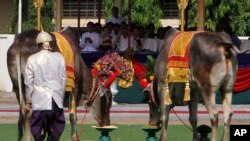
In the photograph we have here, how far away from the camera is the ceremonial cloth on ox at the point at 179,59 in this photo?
17109mm

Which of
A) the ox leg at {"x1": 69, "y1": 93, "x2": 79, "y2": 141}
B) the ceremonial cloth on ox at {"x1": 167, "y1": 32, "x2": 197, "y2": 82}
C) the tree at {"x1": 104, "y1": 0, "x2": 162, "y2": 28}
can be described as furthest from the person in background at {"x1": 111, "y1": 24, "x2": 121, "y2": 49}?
the tree at {"x1": 104, "y1": 0, "x2": 162, "y2": 28}

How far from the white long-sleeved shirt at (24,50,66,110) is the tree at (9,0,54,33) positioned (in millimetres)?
25423

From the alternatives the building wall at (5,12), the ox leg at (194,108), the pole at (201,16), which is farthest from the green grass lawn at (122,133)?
the building wall at (5,12)

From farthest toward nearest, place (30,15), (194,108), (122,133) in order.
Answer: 1. (30,15)
2. (122,133)
3. (194,108)

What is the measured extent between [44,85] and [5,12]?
29324mm

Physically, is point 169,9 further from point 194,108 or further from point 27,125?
point 27,125

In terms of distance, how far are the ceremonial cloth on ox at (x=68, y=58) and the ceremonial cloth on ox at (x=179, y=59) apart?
5.85 ft

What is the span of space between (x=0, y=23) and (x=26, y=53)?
2754 centimetres

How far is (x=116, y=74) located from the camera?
18734 mm

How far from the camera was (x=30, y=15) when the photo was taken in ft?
134

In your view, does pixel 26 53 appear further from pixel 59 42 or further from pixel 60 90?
pixel 60 90

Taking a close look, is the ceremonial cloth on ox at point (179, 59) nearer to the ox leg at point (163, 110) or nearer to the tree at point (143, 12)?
the ox leg at point (163, 110)

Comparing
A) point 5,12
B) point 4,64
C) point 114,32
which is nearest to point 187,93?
point 114,32

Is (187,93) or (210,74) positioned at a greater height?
(210,74)
